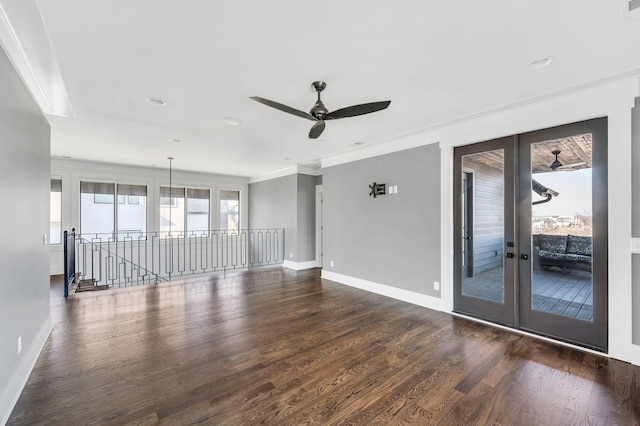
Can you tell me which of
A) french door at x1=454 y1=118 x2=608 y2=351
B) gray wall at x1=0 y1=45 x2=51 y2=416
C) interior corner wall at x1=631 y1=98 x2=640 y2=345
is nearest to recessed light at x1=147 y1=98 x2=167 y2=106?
gray wall at x1=0 y1=45 x2=51 y2=416

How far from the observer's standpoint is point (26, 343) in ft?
8.27

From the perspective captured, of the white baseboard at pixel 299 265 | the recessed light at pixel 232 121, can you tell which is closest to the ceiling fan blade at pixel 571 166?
the recessed light at pixel 232 121

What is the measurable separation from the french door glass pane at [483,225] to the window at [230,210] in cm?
691

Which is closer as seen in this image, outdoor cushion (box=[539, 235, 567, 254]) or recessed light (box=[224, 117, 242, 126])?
outdoor cushion (box=[539, 235, 567, 254])

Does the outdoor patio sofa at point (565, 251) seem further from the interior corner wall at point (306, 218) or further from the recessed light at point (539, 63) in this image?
the interior corner wall at point (306, 218)

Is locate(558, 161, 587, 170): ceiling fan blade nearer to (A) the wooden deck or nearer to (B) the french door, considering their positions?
(B) the french door

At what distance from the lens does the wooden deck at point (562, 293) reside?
9.72ft

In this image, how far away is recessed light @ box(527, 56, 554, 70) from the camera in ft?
7.54

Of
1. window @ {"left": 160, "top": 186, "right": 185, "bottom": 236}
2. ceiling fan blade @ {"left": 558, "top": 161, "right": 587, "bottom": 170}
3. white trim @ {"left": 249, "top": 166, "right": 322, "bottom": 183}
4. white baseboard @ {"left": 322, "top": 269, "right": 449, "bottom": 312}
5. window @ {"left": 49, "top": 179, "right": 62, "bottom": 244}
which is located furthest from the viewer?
window @ {"left": 160, "top": 186, "right": 185, "bottom": 236}

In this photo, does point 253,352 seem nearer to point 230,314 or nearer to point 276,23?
point 230,314

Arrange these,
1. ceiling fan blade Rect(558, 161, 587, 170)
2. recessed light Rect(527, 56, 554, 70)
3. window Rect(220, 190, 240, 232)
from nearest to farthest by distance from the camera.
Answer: recessed light Rect(527, 56, 554, 70) → ceiling fan blade Rect(558, 161, 587, 170) → window Rect(220, 190, 240, 232)

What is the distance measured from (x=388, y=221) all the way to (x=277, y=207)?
3.99 m

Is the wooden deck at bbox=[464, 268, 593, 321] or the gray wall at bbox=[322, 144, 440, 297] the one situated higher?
the gray wall at bbox=[322, 144, 440, 297]

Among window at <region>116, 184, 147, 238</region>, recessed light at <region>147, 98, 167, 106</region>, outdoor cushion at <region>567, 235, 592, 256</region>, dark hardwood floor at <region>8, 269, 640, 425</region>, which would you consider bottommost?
dark hardwood floor at <region>8, 269, 640, 425</region>
